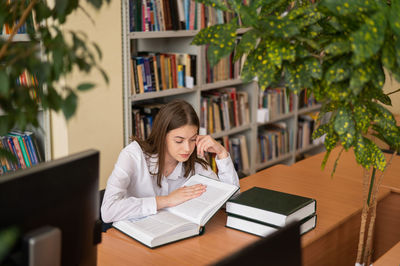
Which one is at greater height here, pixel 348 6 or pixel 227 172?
pixel 348 6

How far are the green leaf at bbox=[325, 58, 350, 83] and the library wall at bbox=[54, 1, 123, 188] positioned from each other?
1.74 meters

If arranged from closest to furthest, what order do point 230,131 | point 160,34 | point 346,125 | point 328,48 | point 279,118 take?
1. point 328,48
2. point 346,125
3. point 160,34
4. point 230,131
5. point 279,118

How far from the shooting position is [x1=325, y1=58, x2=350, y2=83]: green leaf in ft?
3.76

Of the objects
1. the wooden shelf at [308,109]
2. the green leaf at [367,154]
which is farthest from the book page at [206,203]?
the wooden shelf at [308,109]

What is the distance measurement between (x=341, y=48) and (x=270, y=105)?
3179 millimetres

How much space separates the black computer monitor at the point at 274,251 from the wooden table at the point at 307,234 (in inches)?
9.3

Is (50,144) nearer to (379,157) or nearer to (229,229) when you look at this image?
(229,229)

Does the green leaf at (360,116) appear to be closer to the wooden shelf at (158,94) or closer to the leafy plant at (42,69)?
the leafy plant at (42,69)

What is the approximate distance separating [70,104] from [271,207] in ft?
3.57

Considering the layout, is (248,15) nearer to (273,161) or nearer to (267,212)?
(267,212)

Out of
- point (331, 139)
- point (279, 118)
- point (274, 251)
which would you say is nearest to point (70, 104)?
point (274, 251)

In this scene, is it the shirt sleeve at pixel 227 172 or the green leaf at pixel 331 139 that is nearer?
the green leaf at pixel 331 139

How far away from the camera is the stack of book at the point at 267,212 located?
1.71 meters

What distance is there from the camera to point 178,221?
5.67ft
